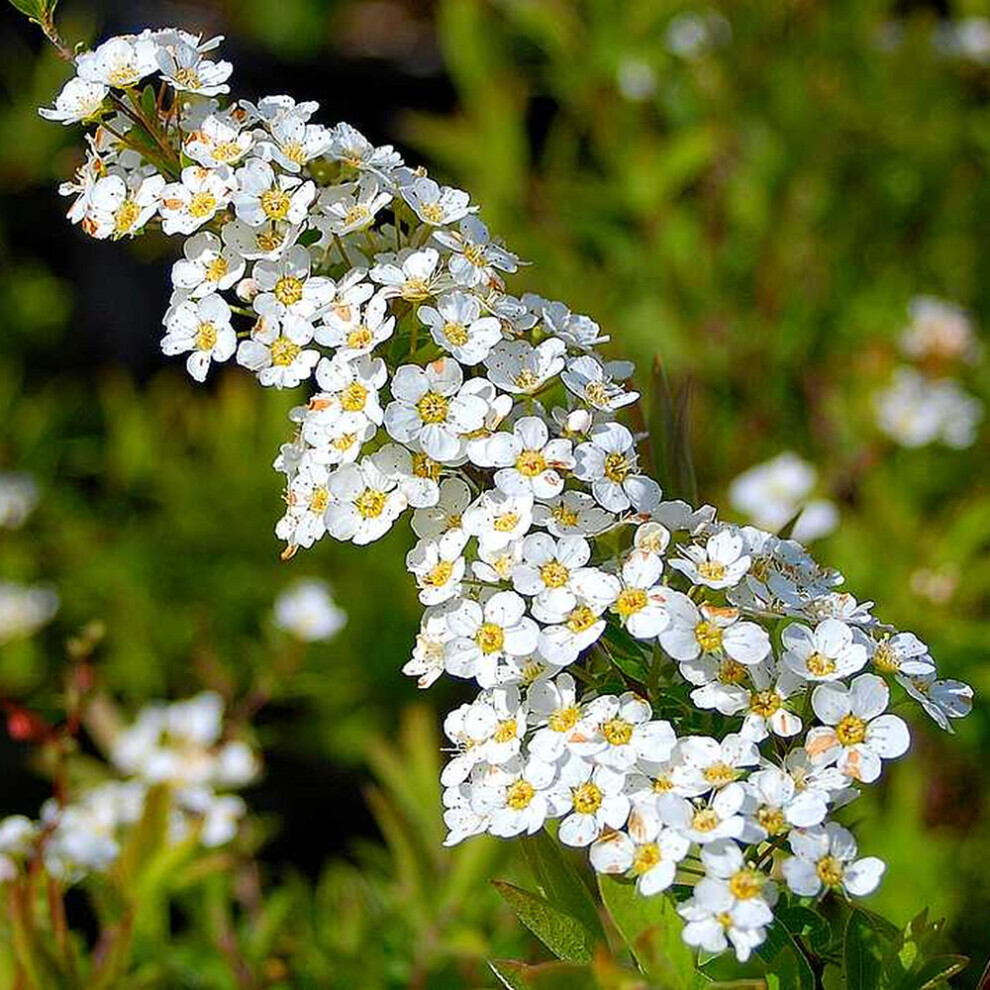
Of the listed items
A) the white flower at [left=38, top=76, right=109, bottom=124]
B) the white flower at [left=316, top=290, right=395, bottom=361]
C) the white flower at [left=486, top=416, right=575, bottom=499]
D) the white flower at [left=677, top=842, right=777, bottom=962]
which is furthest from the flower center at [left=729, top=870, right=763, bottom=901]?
the white flower at [left=38, top=76, right=109, bottom=124]

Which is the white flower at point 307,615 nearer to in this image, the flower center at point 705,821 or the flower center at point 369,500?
the flower center at point 369,500

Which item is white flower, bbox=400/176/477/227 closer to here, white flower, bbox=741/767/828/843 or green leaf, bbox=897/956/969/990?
white flower, bbox=741/767/828/843

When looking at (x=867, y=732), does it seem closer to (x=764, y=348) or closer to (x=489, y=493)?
(x=489, y=493)

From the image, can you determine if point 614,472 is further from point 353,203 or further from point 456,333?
point 353,203

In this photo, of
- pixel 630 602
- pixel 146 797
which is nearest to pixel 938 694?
pixel 630 602

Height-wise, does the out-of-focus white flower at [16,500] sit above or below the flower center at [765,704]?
below

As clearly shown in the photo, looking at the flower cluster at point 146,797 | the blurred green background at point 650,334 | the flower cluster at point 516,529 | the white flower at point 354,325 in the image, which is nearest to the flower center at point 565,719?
the flower cluster at point 516,529
